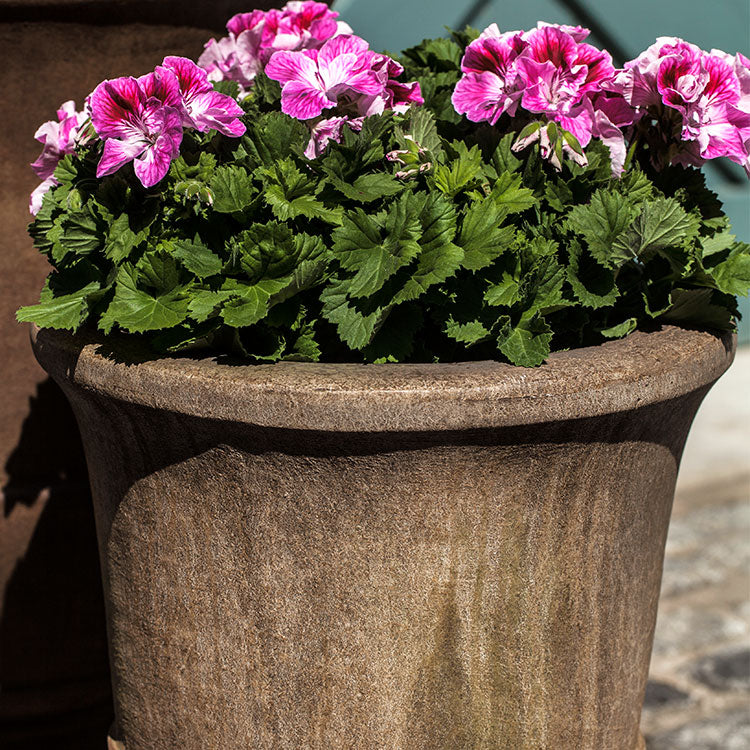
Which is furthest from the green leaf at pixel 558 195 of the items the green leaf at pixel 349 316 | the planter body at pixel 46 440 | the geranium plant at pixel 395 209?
the planter body at pixel 46 440

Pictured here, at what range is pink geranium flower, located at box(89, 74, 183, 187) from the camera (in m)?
1.50

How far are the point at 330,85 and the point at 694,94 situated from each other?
541 mm

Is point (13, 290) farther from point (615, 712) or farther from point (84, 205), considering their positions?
point (615, 712)

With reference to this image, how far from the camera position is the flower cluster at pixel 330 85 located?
5.08 ft

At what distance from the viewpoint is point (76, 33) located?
200 centimetres

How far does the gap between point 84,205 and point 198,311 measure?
313mm

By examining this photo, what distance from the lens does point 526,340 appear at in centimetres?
147

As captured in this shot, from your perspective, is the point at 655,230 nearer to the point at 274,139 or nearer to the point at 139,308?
the point at 274,139

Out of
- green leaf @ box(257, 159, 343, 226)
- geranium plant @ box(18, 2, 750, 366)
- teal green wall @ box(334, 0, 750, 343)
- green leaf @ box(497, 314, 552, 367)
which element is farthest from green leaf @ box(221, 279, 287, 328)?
teal green wall @ box(334, 0, 750, 343)

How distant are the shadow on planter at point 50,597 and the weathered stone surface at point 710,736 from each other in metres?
1.36

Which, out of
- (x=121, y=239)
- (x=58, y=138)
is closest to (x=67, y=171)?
(x=58, y=138)

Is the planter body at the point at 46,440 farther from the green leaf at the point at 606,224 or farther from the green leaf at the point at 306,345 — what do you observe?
the green leaf at the point at 606,224

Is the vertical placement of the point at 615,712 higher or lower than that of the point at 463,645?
lower

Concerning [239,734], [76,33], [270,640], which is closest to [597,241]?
[270,640]
